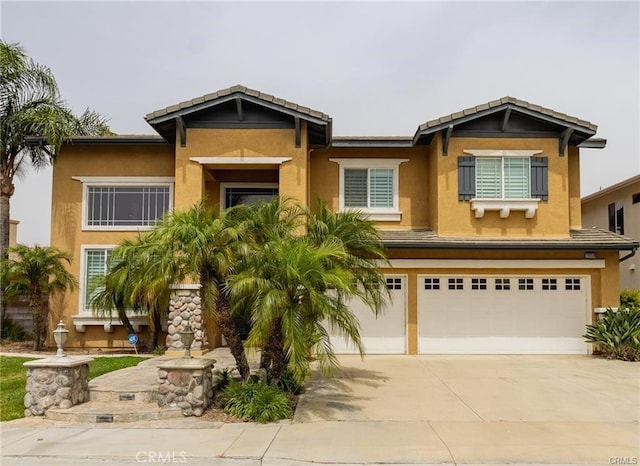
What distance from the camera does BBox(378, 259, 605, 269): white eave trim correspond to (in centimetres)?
1617

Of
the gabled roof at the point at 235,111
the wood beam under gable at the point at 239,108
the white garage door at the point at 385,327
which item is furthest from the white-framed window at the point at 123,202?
the white garage door at the point at 385,327

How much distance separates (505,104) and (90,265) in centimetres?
1290

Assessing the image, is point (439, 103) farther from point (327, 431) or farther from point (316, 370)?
point (327, 431)

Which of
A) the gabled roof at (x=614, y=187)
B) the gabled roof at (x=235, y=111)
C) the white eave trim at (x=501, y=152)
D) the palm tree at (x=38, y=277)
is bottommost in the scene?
the palm tree at (x=38, y=277)

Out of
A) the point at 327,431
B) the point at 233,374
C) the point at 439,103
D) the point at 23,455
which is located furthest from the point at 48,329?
the point at 439,103

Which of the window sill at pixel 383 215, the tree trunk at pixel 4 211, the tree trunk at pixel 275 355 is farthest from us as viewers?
the tree trunk at pixel 4 211

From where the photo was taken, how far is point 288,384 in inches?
417

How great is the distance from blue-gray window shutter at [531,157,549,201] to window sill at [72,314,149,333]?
11.8 metres

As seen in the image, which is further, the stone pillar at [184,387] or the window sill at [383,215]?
the window sill at [383,215]

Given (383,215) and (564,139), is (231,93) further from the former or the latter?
(564,139)

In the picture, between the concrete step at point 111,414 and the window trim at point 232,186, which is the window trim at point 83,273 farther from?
the concrete step at point 111,414

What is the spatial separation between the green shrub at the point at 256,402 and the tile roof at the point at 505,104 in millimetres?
9560

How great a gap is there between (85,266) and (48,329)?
206cm

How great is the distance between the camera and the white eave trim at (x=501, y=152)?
54.5 ft
